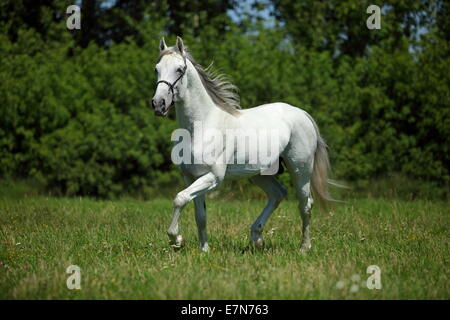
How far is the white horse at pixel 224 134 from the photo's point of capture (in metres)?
5.78

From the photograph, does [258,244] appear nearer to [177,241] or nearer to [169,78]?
[177,241]

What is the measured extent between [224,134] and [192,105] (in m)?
0.49

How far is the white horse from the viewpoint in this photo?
5.78 meters

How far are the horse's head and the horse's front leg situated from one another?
819 mm

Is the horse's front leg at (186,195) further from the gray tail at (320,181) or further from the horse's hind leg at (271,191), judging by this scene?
the gray tail at (320,181)

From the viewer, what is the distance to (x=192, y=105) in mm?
6074

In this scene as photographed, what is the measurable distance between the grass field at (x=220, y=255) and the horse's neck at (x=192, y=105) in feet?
4.79

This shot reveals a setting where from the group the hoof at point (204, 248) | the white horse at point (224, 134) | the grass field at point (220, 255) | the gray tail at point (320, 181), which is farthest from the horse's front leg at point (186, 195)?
the gray tail at point (320, 181)

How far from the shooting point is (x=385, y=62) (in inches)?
579

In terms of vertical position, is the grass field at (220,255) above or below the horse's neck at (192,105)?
below

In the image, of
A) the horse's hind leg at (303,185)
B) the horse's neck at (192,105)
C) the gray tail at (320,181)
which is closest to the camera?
the horse's neck at (192,105)
